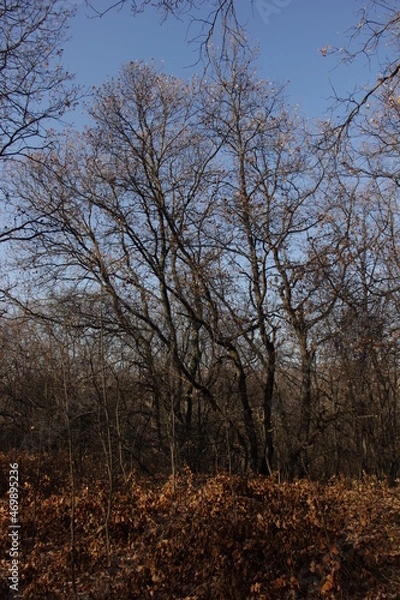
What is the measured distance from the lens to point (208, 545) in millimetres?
6141

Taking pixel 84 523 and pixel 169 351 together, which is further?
pixel 169 351

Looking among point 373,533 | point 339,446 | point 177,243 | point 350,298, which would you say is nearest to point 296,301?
point 350,298

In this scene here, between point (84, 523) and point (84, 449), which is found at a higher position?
point (84, 449)

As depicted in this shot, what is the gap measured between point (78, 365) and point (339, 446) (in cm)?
767

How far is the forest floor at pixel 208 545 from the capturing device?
533 centimetres

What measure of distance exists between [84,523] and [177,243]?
6.81m

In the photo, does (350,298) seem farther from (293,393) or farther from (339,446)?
(339,446)

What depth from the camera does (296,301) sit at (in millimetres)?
12438

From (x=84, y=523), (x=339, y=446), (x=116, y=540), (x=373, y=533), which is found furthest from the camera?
(x=339, y=446)

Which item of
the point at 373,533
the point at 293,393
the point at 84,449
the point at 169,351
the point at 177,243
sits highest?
the point at 177,243

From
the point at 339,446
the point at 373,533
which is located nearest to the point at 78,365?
the point at 373,533

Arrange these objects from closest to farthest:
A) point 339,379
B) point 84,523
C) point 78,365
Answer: point 84,523, point 78,365, point 339,379

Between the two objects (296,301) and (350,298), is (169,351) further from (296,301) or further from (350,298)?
(350,298)

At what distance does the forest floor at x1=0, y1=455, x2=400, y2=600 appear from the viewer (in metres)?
5.33
